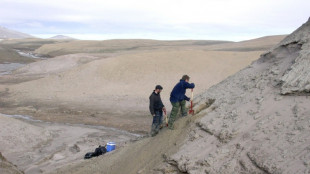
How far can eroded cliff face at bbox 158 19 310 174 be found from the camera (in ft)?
15.4

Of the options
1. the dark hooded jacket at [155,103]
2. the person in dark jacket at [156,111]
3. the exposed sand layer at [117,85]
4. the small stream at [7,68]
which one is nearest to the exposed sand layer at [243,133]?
the person in dark jacket at [156,111]

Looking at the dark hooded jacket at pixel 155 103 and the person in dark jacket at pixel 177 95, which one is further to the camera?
the dark hooded jacket at pixel 155 103

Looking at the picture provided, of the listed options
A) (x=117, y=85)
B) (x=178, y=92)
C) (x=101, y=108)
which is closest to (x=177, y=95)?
(x=178, y=92)

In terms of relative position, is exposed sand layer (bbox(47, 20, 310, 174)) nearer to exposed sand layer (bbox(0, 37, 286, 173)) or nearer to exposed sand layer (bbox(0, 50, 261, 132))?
exposed sand layer (bbox(0, 37, 286, 173))

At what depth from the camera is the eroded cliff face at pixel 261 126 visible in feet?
15.4

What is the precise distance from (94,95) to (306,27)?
589 inches

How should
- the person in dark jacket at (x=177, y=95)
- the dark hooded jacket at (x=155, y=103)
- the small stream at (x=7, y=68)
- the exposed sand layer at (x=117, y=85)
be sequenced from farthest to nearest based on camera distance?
the small stream at (x=7, y=68)
the exposed sand layer at (x=117, y=85)
the dark hooded jacket at (x=155, y=103)
the person in dark jacket at (x=177, y=95)

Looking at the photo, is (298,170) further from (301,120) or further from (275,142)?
(301,120)

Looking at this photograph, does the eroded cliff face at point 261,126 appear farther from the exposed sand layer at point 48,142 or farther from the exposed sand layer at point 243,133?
the exposed sand layer at point 48,142

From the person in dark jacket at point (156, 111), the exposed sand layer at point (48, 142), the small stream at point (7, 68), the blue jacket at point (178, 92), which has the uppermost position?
the blue jacket at point (178, 92)

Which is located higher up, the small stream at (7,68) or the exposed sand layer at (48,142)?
the exposed sand layer at (48,142)

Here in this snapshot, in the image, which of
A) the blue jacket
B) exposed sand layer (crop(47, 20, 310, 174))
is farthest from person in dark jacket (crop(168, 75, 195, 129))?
exposed sand layer (crop(47, 20, 310, 174))

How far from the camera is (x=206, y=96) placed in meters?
7.31

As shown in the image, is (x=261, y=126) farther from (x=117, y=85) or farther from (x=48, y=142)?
(x=117, y=85)
